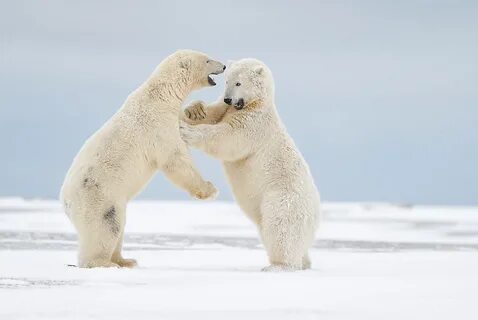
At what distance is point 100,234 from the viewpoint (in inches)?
294

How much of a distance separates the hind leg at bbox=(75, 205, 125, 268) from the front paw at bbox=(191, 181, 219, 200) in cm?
→ 77

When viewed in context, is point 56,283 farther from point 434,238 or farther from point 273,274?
point 434,238

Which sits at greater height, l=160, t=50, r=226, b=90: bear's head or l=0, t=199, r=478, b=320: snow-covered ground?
l=160, t=50, r=226, b=90: bear's head

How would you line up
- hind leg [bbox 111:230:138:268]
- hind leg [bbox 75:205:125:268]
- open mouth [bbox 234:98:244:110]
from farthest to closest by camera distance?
open mouth [bbox 234:98:244:110] → hind leg [bbox 111:230:138:268] → hind leg [bbox 75:205:125:268]

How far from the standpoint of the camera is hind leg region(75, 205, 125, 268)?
24.4 ft

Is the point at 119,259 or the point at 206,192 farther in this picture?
the point at 119,259

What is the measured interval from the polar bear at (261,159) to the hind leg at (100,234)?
3.53 feet

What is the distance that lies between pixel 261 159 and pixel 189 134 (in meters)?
0.80

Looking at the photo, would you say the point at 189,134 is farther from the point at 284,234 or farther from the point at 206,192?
the point at 284,234

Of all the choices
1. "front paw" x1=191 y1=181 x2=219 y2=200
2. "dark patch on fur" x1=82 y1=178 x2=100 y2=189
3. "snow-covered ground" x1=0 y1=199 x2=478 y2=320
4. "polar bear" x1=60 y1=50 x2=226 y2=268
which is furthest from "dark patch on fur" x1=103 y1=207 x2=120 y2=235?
"front paw" x1=191 y1=181 x2=219 y2=200

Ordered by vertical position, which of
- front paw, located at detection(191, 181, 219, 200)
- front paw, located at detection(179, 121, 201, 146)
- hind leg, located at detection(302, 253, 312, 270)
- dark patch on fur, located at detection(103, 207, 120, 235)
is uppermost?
front paw, located at detection(179, 121, 201, 146)

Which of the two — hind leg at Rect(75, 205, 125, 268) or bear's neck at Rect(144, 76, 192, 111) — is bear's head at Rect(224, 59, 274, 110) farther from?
hind leg at Rect(75, 205, 125, 268)

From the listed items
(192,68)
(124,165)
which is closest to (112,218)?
(124,165)

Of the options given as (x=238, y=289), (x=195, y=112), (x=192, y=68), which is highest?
(x=192, y=68)
